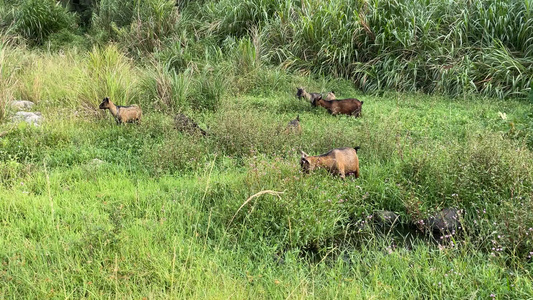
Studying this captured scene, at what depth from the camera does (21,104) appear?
6.84 metres

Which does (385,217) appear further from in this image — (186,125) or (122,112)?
(122,112)

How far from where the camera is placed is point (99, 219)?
10.9 ft

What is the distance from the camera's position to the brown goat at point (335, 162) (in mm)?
3957

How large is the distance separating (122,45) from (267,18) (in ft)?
13.3

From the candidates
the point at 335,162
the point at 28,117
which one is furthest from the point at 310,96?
the point at 28,117

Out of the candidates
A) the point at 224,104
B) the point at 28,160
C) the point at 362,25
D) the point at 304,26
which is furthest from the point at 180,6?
the point at 28,160

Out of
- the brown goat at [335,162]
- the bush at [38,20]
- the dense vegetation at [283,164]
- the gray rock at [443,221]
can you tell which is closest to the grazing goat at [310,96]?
the dense vegetation at [283,164]

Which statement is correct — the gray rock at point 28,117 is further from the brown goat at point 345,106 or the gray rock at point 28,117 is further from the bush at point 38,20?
the bush at point 38,20

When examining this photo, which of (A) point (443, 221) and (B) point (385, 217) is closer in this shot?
(A) point (443, 221)

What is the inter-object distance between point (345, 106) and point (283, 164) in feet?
9.99

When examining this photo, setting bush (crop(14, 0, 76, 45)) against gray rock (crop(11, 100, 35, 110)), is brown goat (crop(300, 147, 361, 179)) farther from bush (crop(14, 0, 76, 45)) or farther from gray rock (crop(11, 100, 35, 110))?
bush (crop(14, 0, 76, 45))

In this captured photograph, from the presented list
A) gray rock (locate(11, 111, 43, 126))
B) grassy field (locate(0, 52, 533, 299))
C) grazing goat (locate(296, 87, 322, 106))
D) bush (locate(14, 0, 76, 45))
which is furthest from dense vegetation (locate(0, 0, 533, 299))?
bush (locate(14, 0, 76, 45))

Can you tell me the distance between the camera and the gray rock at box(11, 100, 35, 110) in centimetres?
655

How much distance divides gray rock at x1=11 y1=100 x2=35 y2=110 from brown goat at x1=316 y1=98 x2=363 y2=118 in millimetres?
4921
